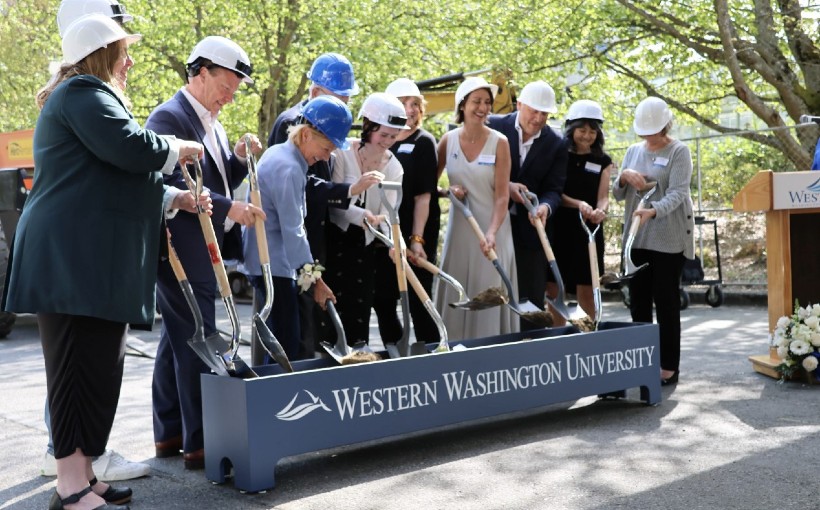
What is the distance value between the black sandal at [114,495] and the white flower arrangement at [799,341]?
13.8ft

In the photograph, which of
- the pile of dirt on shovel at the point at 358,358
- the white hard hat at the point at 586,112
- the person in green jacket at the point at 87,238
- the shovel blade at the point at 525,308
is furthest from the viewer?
the white hard hat at the point at 586,112

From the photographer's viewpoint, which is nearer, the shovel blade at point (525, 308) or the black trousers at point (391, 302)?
the shovel blade at point (525, 308)

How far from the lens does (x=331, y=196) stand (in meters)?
5.51

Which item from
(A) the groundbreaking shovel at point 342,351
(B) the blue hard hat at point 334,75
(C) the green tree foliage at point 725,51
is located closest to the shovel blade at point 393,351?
(A) the groundbreaking shovel at point 342,351

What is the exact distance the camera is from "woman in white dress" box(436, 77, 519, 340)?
21.4 feet

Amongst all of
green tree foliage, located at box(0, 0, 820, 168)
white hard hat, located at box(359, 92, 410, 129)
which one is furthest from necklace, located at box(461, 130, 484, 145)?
green tree foliage, located at box(0, 0, 820, 168)

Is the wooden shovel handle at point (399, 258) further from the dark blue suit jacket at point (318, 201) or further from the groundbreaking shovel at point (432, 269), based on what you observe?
the dark blue suit jacket at point (318, 201)

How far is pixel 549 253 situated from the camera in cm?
630

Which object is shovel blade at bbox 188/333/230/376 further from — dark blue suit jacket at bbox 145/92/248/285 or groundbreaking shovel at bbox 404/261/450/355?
groundbreaking shovel at bbox 404/261/450/355

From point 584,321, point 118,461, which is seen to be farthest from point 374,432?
point 584,321

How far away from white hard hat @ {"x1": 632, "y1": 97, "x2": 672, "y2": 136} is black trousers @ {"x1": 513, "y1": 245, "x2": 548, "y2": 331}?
1.03 m

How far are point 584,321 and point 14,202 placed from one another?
21.5 feet

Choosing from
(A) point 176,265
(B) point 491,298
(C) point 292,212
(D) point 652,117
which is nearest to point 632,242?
(D) point 652,117

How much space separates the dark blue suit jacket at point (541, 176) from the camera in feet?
22.3
